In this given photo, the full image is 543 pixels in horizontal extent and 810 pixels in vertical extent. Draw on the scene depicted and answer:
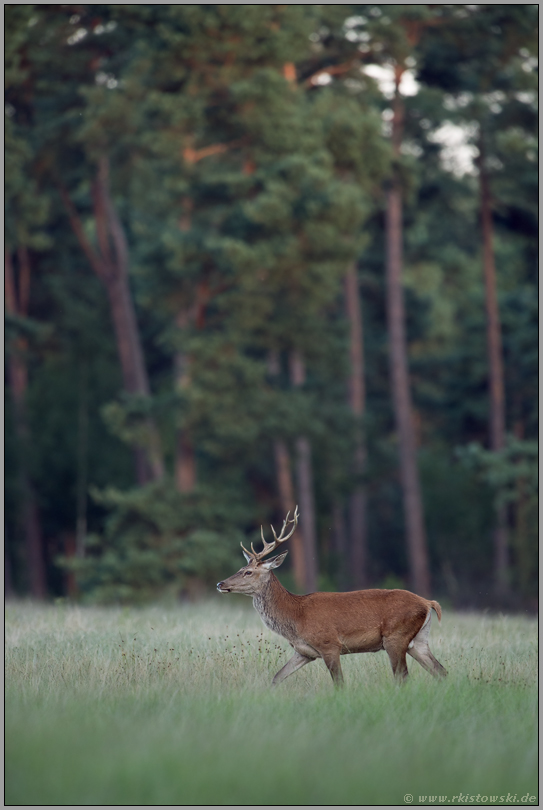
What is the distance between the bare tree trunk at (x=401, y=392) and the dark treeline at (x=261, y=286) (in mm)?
56

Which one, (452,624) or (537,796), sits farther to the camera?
(452,624)

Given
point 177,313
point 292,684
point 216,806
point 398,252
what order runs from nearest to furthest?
point 216,806 → point 292,684 → point 177,313 → point 398,252

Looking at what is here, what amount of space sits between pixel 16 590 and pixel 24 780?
24205 millimetres

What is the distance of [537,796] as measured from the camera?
502cm

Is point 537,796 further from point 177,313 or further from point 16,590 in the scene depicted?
point 16,590

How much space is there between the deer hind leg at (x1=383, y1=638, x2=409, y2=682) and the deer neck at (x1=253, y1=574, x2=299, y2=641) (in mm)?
666

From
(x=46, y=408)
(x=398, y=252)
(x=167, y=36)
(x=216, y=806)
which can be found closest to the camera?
(x=216, y=806)

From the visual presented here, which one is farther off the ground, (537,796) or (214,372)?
(537,796)

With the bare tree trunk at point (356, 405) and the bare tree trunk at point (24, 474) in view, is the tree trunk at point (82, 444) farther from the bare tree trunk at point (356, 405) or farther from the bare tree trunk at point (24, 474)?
the bare tree trunk at point (356, 405)

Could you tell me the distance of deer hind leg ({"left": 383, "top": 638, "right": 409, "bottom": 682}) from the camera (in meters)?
6.97

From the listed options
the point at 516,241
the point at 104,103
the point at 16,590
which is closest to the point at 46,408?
the point at 16,590

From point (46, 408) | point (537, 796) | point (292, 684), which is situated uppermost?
point (537, 796)

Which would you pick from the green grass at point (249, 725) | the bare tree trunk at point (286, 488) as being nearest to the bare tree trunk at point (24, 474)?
the bare tree trunk at point (286, 488)

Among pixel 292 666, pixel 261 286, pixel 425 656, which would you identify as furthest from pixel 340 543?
pixel 292 666
